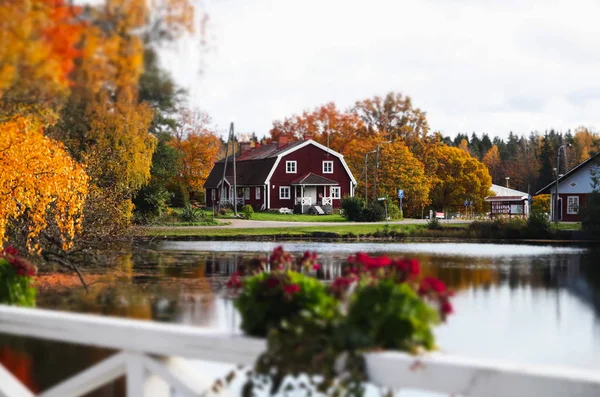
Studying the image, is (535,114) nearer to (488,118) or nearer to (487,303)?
(488,118)

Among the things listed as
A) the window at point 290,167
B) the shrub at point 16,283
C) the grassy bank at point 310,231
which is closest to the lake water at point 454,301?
the shrub at point 16,283

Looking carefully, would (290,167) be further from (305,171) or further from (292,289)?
(292,289)

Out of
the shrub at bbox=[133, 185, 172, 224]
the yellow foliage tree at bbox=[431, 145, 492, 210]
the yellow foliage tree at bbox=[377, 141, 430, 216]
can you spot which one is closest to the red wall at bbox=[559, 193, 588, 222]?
the yellow foliage tree at bbox=[377, 141, 430, 216]

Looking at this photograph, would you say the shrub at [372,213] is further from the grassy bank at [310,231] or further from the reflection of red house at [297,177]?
the reflection of red house at [297,177]

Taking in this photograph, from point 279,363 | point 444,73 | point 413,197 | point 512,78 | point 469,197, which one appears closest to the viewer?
point 279,363

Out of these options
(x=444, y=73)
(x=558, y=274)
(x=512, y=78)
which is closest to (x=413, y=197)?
(x=444, y=73)

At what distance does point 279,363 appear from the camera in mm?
2705

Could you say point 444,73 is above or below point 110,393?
above

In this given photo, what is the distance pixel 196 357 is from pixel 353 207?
109 ft

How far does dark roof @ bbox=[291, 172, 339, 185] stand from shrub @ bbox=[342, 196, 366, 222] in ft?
27.2

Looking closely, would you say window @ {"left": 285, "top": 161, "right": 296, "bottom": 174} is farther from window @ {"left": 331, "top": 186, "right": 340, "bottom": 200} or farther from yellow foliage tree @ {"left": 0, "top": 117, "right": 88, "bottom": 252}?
yellow foliage tree @ {"left": 0, "top": 117, "right": 88, "bottom": 252}

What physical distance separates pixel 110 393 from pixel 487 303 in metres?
8.23

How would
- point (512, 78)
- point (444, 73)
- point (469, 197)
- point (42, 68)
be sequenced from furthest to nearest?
1. point (512, 78)
2. point (444, 73)
3. point (469, 197)
4. point (42, 68)

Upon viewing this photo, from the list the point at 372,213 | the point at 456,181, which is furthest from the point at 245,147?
the point at 372,213
